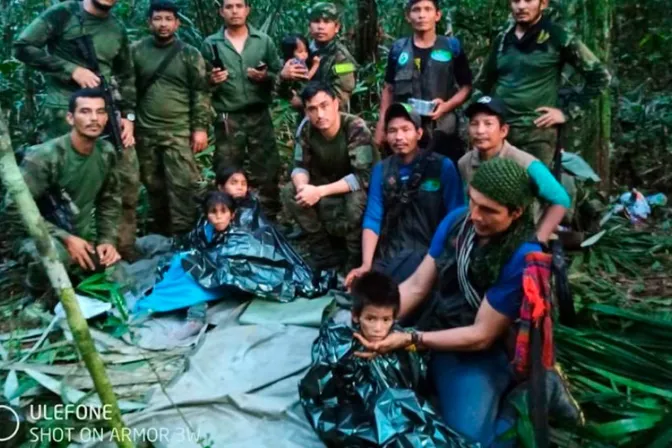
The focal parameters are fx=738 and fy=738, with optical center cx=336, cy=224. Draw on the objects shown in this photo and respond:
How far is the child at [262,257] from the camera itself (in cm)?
478

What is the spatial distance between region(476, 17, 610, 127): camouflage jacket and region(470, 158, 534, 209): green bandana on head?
1.92 m

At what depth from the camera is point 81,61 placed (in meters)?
5.50

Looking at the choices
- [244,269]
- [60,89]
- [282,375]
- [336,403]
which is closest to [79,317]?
[336,403]

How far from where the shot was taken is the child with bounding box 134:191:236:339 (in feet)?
15.2

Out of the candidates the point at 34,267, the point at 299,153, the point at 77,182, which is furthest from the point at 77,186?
the point at 299,153

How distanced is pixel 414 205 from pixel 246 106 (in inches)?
86.5

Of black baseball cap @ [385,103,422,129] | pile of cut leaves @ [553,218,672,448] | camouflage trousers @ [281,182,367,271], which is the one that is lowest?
pile of cut leaves @ [553,218,672,448]

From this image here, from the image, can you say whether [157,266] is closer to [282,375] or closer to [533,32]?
[282,375]

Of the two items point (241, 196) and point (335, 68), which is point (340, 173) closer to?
point (241, 196)

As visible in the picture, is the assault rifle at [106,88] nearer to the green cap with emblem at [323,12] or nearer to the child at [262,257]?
the child at [262,257]

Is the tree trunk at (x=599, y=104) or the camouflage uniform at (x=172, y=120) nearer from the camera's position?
the tree trunk at (x=599, y=104)

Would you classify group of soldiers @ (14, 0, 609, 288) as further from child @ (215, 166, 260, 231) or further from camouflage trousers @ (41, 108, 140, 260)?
child @ (215, 166, 260, 231)

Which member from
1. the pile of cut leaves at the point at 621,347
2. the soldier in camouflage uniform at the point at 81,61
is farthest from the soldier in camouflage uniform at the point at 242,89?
the pile of cut leaves at the point at 621,347

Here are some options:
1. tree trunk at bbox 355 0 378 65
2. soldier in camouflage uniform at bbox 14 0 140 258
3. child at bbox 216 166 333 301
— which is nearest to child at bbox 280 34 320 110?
child at bbox 216 166 333 301
